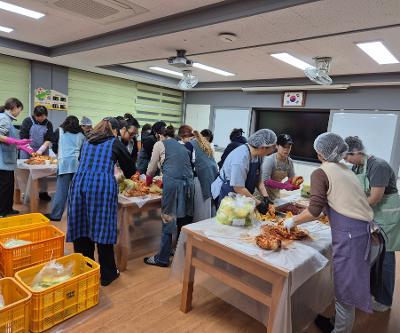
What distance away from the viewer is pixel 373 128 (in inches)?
200

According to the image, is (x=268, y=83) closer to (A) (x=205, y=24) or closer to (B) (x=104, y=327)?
(A) (x=205, y=24)

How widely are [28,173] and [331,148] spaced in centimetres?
359

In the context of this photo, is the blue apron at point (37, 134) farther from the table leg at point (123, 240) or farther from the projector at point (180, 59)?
the table leg at point (123, 240)

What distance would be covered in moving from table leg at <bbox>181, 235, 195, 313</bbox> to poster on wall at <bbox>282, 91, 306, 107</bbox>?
480cm

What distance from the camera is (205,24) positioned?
2672 millimetres

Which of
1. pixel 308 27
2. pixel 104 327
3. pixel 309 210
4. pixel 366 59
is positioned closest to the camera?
pixel 309 210

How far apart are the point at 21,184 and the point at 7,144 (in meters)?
0.92

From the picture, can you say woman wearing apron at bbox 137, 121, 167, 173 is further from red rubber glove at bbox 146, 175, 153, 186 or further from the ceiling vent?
the ceiling vent

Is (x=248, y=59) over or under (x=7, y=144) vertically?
over

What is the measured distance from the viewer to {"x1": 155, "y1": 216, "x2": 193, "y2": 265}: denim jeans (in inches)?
103

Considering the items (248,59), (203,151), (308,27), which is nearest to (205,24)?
(308,27)

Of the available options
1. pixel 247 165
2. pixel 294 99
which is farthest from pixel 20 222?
pixel 294 99

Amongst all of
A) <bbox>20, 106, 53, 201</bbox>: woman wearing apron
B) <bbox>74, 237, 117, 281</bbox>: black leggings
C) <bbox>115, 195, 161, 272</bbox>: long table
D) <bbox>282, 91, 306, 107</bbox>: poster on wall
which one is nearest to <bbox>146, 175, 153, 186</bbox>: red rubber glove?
<bbox>115, 195, 161, 272</bbox>: long table

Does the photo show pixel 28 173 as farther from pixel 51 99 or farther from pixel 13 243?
pixel 51 99
